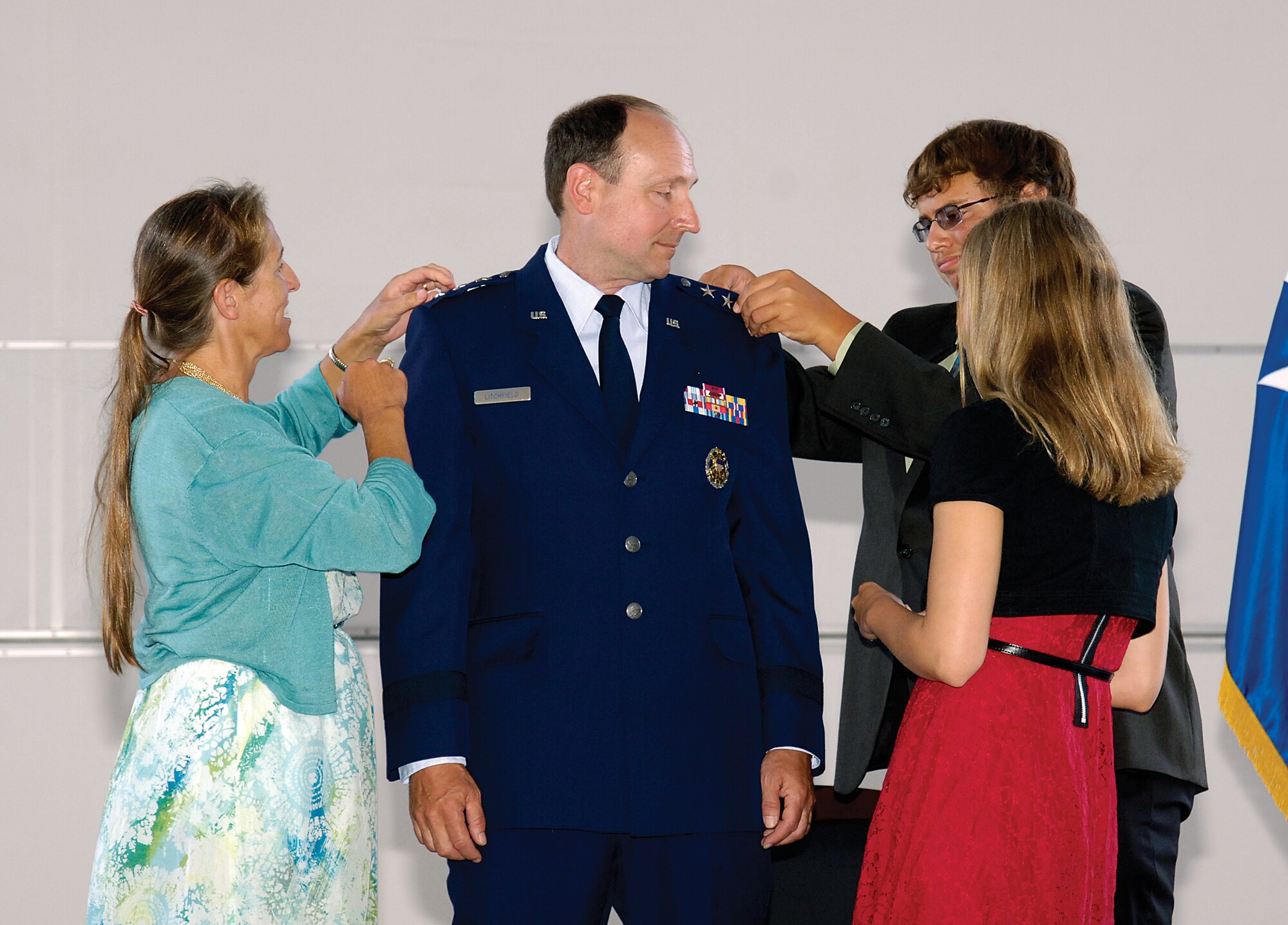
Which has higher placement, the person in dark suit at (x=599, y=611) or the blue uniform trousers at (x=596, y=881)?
the person in dark suit at (x=599, y=611)

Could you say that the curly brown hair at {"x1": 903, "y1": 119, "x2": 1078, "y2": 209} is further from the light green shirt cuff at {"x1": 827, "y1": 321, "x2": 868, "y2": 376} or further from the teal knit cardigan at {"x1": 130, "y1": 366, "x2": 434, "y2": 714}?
the teal knit cardigan at {"x1": 130, "y1": 366, "x2": 434, "y2": 714}

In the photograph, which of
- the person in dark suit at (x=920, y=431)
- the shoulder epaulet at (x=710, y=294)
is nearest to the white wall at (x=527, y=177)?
the person in dark suit at (x=920, y=431)

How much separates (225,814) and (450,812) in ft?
1.11

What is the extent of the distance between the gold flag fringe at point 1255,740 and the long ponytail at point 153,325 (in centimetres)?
219

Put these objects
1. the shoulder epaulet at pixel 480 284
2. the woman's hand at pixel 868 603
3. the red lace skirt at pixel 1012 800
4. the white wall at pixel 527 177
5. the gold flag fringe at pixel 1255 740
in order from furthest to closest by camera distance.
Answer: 1. the white wall at pixel 527 177
2. the gold flag fringe at pixel 1255 740
3. the shoulder epaulet at pixel 480 284
4. the woman's hand at pixel 868 603
5. the red lace skirt at pixel 1012 800

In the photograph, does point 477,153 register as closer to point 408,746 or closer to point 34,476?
point 34,476

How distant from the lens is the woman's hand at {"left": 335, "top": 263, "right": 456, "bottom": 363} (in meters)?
2.41

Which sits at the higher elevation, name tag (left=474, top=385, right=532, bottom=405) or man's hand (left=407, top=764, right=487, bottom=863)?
name tag (left=474, top=385, right=532, bottom=405)

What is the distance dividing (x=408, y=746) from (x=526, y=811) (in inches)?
8.2

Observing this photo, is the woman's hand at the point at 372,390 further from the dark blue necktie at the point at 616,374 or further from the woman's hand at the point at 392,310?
the dark blue necktie at the point at 616,374

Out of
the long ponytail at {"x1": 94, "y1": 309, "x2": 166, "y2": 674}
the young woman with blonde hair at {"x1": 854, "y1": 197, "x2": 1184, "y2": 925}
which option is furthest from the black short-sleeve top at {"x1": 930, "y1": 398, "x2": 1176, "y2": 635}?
the long ponytail at {"x1": 94, "y1": 309, "x2": 166, "y2": 674}

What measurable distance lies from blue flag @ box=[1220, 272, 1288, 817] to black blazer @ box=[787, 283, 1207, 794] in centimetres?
46

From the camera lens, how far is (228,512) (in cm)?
197

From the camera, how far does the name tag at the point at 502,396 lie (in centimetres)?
209
